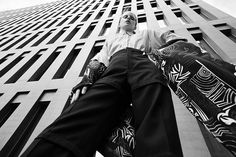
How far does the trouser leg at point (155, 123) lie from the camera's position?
756mm

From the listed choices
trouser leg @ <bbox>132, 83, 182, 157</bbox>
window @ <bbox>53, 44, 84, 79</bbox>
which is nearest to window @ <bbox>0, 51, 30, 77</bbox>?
window @ <bbox>53, 44, 84, 79</bbox>

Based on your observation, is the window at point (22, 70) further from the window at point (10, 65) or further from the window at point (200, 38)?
the window at point (200, 38)

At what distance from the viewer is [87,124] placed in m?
0.93

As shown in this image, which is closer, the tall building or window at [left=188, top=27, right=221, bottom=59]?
the tall building

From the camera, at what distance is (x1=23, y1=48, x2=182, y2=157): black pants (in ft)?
2.52

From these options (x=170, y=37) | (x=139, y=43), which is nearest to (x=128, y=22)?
(x=139, y=43)

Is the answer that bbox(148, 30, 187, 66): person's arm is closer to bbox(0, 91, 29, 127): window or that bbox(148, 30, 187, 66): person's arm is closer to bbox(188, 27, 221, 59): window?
bbox(188, 27, 221, 59): window

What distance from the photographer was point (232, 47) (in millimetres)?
3184

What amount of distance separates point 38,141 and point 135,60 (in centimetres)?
110

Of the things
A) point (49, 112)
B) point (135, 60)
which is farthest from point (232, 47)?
point (49, 112)

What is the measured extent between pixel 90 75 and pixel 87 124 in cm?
67

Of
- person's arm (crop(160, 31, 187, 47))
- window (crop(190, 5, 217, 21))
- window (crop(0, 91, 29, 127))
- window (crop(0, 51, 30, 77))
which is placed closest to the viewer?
person's arm (crop(160, 31, 187, 47))

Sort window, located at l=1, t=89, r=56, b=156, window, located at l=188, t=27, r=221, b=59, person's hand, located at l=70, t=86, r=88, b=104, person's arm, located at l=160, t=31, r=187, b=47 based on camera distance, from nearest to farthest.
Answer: person's hand, located at l=70, t=86, r=88, b=104
person's arm, located at l=160, t=31, r=187, b=47
window, located at l=1, t=89, r=56, b=156
window, located at l=188, t=27, r=221, b=59

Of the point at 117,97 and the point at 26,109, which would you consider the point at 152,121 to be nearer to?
the point at 117,97
